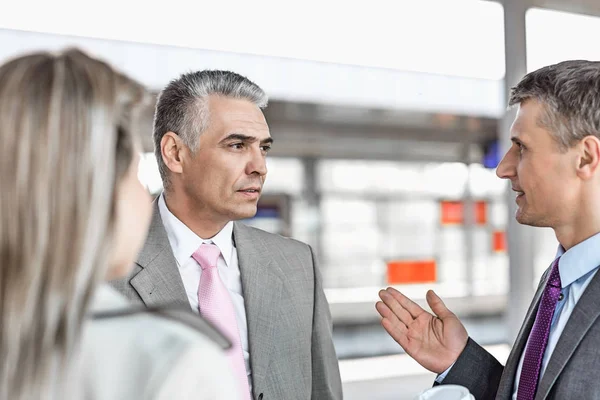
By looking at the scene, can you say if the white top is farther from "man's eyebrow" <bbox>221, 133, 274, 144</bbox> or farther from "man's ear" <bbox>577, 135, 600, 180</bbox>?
"man's eyebrow" <bbox>221, 133, 274, 144</bbox>

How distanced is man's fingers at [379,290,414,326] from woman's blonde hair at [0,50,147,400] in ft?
3.98

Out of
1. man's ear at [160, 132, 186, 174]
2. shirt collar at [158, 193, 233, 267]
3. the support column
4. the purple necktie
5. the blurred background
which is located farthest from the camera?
the support column

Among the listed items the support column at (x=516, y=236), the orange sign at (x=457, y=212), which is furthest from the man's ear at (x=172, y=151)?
the orange sign at (x=457, y=212)

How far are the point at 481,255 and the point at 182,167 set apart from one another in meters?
3.27

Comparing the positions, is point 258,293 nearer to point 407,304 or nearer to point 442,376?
point 407,304

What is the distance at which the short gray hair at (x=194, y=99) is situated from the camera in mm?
1871

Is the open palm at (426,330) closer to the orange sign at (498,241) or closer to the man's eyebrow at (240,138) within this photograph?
the man's eyebrow at (240,138)

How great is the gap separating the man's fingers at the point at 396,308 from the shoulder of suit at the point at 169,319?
44.6 inches

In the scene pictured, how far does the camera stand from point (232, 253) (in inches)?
72.7

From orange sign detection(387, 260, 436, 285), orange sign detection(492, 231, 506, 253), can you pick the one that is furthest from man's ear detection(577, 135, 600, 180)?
orange sign detection(492, 231, 506, 253)

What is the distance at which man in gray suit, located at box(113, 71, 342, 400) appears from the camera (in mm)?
1679

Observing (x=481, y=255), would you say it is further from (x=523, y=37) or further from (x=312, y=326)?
(x=312, y=326)

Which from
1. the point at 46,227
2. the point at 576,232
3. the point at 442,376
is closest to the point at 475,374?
the point at 442,376

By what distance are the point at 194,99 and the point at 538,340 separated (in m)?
1.18
